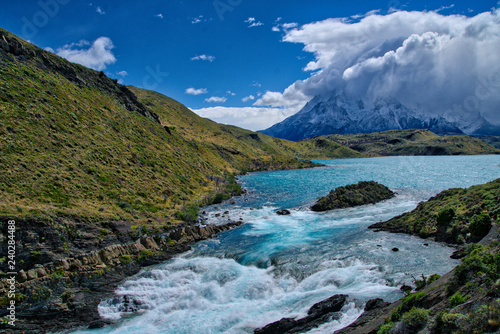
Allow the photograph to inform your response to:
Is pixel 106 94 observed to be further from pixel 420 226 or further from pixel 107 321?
pixel 420 226

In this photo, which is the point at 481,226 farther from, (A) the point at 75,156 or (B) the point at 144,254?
(A) the point at 75,156

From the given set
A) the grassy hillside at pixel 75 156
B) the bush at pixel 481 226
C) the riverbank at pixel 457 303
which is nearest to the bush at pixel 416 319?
the riverbank at pixel 457 303

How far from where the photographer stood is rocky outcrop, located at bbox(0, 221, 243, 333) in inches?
732

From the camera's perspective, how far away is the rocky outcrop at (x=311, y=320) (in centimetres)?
1638

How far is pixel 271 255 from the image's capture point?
95.4ft

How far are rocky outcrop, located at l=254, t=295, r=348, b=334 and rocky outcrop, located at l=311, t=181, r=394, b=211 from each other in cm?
3511

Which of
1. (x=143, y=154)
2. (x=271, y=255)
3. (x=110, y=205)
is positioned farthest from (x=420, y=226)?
(x=143, y=154)

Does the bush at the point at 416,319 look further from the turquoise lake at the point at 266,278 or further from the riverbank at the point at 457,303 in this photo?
the turquoise lake at the point at 266,278

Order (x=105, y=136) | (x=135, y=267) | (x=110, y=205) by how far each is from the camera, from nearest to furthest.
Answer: (x=135, y=267)
(x=110, y=205)
(x=105, y=136)

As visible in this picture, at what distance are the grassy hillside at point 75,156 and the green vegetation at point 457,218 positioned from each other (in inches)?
1372

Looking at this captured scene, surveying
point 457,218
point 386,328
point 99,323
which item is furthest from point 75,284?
point 457,218

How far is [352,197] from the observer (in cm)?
5559

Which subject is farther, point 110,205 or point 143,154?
point 143,154

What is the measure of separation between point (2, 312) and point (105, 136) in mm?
39274
